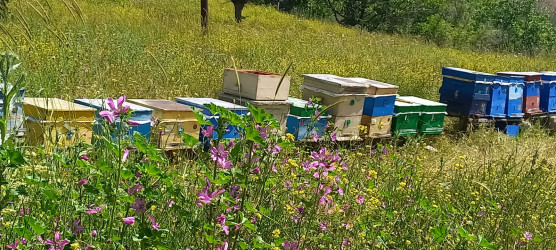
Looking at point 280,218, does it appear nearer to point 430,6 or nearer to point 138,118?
point 138,118

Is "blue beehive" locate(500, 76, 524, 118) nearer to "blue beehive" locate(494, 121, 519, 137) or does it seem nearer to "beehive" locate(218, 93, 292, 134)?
"blue beehive" locate(494, 121, 519, 137)

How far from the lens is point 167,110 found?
4.67 metres

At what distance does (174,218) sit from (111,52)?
5.76m

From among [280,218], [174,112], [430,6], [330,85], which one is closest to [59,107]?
[174,112]

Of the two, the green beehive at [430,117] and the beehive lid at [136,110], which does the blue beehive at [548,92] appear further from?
the beehive lid at [136,110]

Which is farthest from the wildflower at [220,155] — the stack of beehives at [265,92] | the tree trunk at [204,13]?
the tree trunk at [204,13]

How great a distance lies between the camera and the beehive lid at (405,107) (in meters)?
6.78

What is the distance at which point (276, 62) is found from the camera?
899 cm

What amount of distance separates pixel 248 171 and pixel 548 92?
8.18 metres

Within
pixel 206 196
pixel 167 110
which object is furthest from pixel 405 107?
pixel 206 196

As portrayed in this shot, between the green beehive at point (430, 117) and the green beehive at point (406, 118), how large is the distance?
3.1 inches

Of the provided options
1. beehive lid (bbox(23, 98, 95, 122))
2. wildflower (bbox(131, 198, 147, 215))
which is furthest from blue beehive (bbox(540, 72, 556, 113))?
wildflower (bbox(131, 198, 147, 215))

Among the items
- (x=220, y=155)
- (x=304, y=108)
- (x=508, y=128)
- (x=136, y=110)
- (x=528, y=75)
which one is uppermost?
(x=220, y=155)

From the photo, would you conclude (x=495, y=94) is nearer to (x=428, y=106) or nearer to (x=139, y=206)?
(x=428, y=106)
